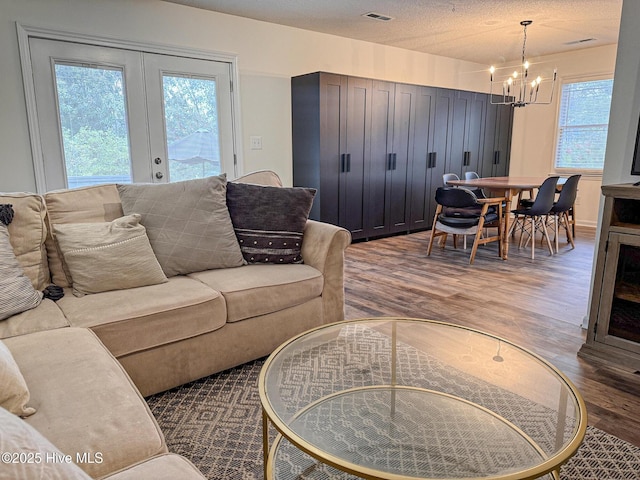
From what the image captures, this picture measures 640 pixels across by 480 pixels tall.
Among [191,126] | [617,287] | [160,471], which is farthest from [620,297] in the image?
[191,126]

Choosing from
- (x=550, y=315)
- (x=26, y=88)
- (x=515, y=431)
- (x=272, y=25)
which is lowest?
(x=550, y=315)

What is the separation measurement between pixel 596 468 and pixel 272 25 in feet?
15.2

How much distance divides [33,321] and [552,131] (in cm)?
709

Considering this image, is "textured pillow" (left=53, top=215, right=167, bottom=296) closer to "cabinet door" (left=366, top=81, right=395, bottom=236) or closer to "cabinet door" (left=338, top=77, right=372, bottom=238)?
"cabinet door" (left=338, top=77, right=372, bottom=238)

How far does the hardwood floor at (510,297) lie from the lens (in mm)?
1985

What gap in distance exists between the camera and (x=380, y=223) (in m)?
5.41

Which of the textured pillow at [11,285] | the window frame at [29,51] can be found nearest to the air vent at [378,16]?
the window frame at [29,51]

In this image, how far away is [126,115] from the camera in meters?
3.83

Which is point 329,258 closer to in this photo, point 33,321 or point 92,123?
point 33,321

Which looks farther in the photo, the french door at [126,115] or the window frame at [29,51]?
the french door at [126,115]

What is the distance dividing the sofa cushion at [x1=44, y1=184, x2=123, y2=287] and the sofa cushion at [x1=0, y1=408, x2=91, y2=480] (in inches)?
65.2

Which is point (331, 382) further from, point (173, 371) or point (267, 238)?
point (267, 238)

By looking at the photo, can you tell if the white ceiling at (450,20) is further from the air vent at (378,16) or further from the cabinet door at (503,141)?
the cabinet door at (503,141)

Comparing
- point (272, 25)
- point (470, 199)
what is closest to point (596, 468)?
point (470, 199)
